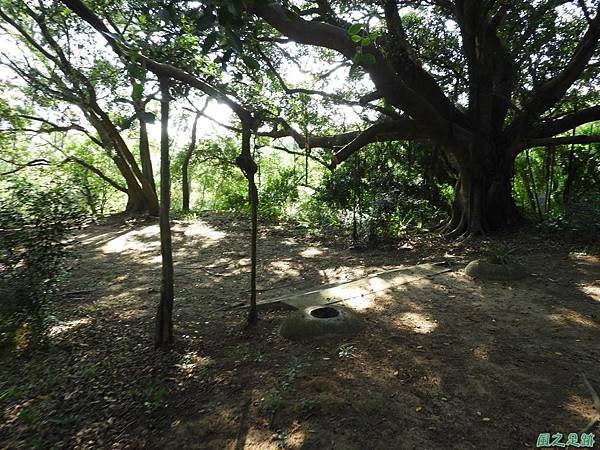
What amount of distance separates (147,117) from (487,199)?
839 cm

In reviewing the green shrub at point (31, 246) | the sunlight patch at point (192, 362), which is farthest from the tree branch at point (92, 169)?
the sunlight patch at point (192, 362)

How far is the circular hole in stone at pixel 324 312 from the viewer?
155 inches

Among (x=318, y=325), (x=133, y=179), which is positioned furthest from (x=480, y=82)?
(x=133, y=179)

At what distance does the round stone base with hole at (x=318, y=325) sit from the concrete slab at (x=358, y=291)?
66cm

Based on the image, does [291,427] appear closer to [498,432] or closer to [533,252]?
[498,432]

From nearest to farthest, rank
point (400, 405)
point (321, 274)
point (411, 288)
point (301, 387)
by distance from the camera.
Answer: point (400, 405)
point (301, 387)
point (411, 288)
point (321, 274)

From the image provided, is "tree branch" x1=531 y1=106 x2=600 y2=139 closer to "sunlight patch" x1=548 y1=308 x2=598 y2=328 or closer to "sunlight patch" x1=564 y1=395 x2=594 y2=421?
"sunlight patch" x1=548 y1=308 x2=598 y2=328

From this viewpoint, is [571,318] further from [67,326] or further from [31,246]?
[67,326]

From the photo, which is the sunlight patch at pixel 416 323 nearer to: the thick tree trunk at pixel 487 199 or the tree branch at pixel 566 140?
the thick tree trunk at pixel 487 199

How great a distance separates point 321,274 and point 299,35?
4.05 meters

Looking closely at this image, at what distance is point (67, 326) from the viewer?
175 inches

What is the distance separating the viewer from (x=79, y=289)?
5930 millimetres

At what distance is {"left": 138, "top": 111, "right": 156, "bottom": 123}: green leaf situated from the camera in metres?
1.65

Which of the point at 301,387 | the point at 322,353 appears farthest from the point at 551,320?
the point at 301,387
